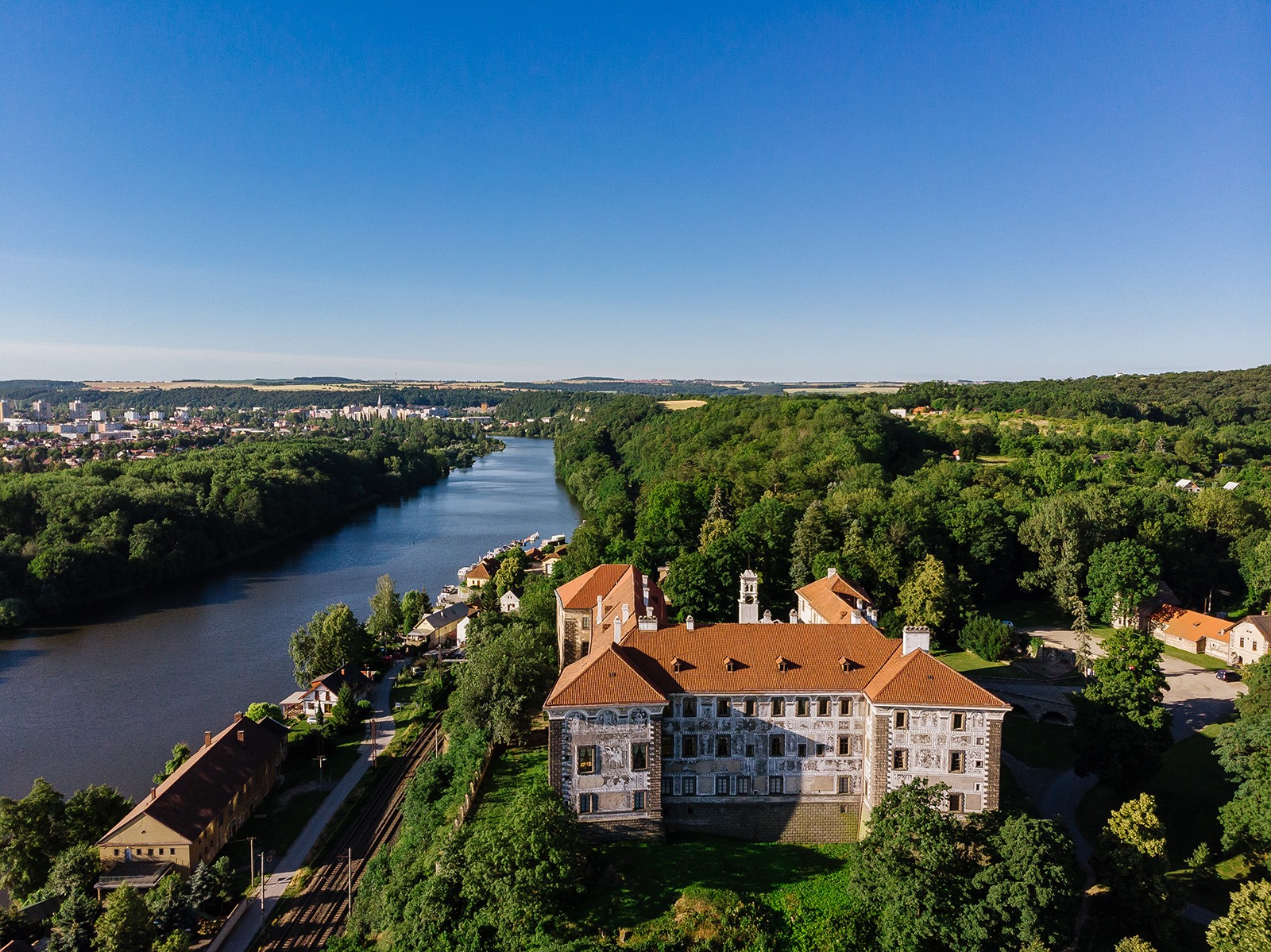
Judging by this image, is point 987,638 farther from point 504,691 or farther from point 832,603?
point 504,691

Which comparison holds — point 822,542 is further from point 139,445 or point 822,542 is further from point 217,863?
point 139,445

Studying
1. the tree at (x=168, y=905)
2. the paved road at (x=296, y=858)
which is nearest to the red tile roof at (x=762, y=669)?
the paved road at (x=296, y=858)

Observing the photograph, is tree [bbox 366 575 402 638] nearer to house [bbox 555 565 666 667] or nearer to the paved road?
the paved road

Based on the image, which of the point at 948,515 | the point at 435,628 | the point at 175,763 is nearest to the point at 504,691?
the point at 175,763

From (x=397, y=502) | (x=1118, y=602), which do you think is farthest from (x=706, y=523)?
(x=397, y=502)

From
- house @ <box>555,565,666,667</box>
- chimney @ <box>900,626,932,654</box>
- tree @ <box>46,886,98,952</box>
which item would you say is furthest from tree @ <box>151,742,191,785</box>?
chimney @ <box>900,626,932,654</box>

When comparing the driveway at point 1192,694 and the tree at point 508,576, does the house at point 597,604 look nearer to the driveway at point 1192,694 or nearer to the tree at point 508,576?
the tree at point 508,576

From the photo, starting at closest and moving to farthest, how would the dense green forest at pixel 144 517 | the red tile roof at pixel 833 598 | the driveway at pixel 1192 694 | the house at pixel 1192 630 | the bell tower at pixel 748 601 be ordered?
the bell tower at pixel 748 601
the red tile roof at pixel 833 598
the driveway at pixel 1192 694
the house at pixel 1192 630
the dense green forest at pixel 144 517
